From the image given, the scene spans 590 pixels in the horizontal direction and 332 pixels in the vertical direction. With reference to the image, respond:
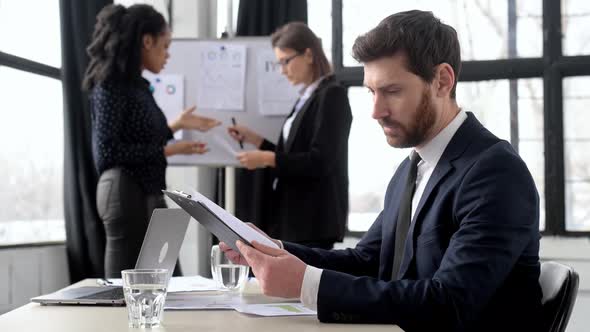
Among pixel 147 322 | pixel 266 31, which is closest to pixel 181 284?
→ pixel 147 322

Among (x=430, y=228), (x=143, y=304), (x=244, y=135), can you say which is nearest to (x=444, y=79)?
(x=430, y=228)

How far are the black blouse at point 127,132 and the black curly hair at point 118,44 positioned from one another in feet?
0.15

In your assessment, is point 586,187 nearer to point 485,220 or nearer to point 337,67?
point 337,67

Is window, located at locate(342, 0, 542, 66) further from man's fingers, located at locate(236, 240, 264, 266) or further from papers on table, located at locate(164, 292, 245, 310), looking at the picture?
man's fingers, located at locate(236, 240, 264, 266)

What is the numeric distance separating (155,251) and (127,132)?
1404 mm

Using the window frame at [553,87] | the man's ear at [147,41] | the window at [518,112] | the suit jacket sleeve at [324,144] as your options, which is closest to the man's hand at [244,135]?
the suit jacket sleeve at [324,144]

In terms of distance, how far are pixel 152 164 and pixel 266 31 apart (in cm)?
136

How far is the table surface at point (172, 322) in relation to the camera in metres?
1.27

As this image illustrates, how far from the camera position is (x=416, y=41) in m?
1.67

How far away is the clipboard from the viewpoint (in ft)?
4.70

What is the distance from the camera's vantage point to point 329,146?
301 cm

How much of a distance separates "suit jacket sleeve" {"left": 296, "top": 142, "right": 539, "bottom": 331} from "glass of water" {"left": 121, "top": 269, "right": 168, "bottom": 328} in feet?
0.92

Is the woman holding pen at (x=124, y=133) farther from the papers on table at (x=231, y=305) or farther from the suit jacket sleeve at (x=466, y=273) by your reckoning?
the suit jacket sleeve at (x=466, y=273)

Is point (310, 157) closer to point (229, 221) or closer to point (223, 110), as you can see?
point (223, 110)
